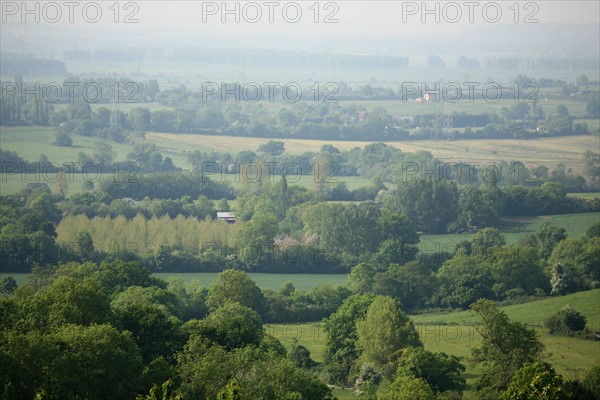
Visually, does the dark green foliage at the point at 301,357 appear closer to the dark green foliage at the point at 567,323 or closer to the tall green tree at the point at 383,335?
the tall green tree at the point at 383,335

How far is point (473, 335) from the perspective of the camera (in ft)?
129

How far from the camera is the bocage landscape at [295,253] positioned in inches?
1088

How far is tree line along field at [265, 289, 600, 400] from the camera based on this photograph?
35.6 metres

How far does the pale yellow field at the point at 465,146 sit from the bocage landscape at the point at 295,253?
435mm

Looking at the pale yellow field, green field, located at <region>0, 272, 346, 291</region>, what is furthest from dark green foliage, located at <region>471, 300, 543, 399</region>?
the pale yellow field

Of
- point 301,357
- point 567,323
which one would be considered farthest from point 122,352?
point 567,323

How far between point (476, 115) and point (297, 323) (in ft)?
249

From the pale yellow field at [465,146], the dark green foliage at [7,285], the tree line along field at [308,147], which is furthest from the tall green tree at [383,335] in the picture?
the pale yellow field at [465,146]

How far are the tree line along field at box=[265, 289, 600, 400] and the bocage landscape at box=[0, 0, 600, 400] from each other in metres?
0.14

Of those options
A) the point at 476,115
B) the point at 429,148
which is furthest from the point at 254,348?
the point at 476,115

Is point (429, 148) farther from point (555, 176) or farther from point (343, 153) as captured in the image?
point (555, 176)

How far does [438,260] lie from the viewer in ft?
173

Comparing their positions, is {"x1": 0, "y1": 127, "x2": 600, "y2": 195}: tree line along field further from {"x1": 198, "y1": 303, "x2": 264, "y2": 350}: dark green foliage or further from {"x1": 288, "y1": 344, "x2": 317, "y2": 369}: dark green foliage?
{"x1": 198, "y1": 303, "x2": 264, "y2": 350}: dark green foliage

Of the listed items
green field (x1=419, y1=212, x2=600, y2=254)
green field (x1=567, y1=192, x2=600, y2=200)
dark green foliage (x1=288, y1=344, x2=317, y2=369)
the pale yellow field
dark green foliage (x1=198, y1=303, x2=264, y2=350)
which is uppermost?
the pale yellow field
